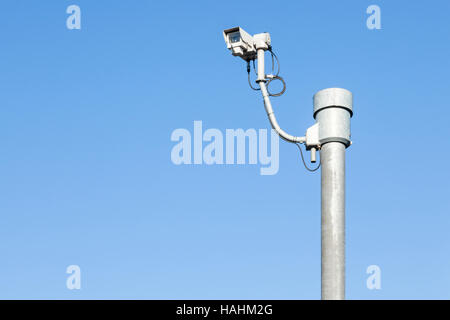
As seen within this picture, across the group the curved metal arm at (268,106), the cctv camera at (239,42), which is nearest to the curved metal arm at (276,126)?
the curved metal arm at (268,106)

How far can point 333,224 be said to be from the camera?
39.4 ft

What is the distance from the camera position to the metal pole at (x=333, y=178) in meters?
11.9

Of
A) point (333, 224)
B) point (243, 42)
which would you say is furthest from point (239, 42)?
point (333, 224)

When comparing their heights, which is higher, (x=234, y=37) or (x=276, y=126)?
(x=234, y=37)

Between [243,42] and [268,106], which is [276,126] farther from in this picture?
[243,42]

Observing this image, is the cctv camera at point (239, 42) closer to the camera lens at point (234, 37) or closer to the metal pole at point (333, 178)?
the camera lens at point (234, 37)

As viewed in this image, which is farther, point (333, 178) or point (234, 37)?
point (234, 37)

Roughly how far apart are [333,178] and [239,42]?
357cm

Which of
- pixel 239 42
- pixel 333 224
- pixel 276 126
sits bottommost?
pixel 333 224

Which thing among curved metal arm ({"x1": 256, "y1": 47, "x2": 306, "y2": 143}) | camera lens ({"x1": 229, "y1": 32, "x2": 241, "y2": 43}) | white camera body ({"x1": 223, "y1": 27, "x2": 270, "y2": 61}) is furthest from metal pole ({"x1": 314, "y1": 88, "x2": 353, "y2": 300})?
camera lens ({"x1": 229, "y1": 32, "x2": 241, "y2": 43})

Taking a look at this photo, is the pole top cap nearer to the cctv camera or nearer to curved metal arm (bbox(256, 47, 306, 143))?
curved metal arm (bbox(256, 47, 306, 143))

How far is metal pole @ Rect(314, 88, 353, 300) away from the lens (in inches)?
467
